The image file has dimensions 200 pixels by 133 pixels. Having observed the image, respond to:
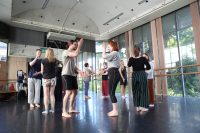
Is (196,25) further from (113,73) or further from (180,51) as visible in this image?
(113,73)

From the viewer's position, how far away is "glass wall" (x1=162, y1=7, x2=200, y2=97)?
20.3ft

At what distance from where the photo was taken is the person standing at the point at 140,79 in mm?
3018

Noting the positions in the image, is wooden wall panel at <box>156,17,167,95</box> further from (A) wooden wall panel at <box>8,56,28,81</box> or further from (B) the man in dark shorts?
(A) wooden wall panel at <box>8,56,28,81</box>

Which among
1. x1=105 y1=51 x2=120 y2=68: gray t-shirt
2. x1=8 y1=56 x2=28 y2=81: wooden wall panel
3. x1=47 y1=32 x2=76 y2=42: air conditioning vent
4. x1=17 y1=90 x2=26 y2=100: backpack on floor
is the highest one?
x1=47 y1=32 x2=76 y2=42: air conditioning vent

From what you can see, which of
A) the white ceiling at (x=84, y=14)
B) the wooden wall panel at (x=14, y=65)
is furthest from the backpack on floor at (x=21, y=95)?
the white ceiling at (x=84, y=14)

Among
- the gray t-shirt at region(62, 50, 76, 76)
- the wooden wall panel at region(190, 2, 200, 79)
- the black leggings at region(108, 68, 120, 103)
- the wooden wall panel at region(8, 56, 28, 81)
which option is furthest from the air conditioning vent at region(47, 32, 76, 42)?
the black leggings at region(108, 68, 120, 103)

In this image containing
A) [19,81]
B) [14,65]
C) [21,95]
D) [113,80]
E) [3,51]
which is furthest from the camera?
[14,65]

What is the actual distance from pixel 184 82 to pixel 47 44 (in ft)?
23.8

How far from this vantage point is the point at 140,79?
3.03m

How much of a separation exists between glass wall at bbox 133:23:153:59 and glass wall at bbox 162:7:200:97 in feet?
2.83

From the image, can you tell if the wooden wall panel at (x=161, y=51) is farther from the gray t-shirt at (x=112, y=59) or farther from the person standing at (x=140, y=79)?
the gray t-shirt at (x=112, y=59)

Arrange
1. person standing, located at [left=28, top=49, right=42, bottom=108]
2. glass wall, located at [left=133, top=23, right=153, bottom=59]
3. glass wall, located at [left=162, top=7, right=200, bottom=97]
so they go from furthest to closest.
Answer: glass wall, located at [left=133, top=23, right=153, bottom=59]
glass wall, located at [left=162, top=7, right=200, bottom=97]
person standing, located at [left=28, top=49, right=42, bottom=108]

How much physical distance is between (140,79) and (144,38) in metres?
5.76

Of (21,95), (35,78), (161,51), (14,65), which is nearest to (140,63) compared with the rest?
(35,78)
